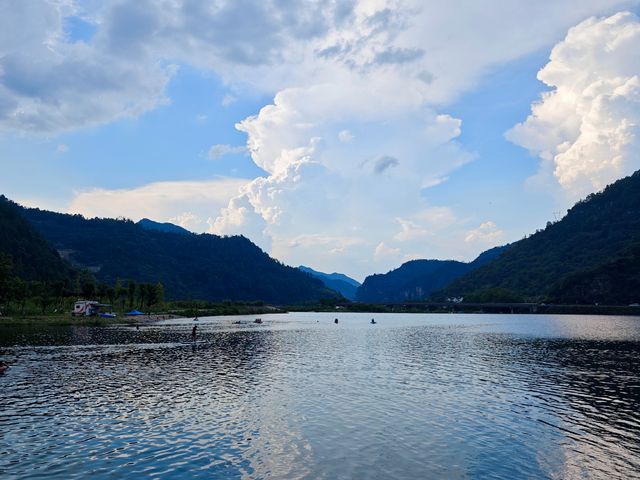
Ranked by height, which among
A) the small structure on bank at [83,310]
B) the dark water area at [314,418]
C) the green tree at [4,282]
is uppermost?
the green tree at [4,282]

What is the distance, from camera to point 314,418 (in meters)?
40.3

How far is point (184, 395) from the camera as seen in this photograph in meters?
48.4

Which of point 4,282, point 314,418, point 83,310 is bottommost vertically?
point 314,418

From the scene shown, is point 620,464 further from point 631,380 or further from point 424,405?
point 631,380

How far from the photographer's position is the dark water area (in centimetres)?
2875

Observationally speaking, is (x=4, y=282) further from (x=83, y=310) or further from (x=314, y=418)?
(x=314, y=418)

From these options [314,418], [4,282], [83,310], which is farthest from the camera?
[83,310]

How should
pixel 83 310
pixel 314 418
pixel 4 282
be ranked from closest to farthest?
pixel 314 418
pixel 4 282
pixel 83 310

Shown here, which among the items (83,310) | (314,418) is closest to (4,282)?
(83,310)

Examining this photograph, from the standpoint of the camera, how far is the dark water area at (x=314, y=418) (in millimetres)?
28750

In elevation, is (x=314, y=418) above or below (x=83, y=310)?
below

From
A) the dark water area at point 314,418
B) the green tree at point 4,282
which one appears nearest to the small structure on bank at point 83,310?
the green tree at point 4,282

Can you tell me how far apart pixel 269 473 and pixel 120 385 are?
32.7 m

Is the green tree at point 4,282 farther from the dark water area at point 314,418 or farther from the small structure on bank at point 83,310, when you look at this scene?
the dark water area at point 314,418
